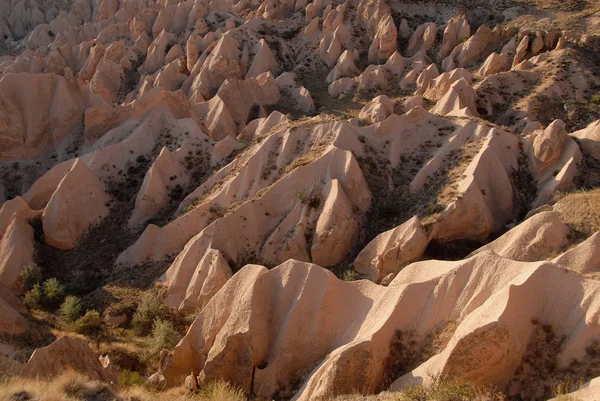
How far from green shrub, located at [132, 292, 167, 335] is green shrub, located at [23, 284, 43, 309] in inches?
157

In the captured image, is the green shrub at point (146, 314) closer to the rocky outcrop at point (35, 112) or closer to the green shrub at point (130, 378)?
the green shrub at point (130, 378)

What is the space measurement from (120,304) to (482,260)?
1215 centimetres

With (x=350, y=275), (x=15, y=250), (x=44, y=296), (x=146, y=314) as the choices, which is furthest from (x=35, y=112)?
(x=350, y=275)

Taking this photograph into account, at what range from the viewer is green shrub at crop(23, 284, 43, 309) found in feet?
58.6

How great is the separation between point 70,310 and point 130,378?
16.5ft

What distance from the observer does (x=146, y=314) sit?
16.3 meters

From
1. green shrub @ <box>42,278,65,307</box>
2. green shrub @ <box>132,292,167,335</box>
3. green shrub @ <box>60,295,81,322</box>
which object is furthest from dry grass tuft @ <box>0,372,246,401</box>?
green shrub @ <box>42,278,65,307</box>

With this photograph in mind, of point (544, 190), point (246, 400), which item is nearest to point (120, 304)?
point (246, 400)

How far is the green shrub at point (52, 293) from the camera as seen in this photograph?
18.0 meters

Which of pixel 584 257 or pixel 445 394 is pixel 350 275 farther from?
pixel 445 394

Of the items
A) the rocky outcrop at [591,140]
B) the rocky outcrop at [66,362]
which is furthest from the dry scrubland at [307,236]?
the rocky outcrop at [591,140]

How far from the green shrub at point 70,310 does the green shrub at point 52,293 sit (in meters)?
1.01

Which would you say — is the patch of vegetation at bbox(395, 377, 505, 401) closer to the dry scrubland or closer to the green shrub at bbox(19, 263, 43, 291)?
the dry scrubland

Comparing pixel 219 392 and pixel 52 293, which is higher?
pixel 219 392
